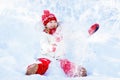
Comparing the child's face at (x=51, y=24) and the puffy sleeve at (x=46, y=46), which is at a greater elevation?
the child's face at (x=51, y=24)

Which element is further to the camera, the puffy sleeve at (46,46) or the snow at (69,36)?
the puffy sleeve at (46,46)

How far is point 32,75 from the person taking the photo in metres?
2.08

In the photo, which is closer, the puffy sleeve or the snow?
the snow

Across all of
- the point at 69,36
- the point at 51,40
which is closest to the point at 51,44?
the point at 51,40

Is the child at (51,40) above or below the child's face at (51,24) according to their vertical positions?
below

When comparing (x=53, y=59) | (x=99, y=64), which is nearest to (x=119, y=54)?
(x=99, y=64)

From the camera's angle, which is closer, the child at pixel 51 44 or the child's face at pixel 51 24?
the child at pixel 51 44

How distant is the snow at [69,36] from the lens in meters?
2.30

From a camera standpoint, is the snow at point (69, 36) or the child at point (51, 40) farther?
the child at point (51, 40)

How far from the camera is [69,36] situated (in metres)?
2.62

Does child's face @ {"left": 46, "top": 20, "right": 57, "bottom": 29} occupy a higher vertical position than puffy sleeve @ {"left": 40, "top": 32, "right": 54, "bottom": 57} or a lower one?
higher

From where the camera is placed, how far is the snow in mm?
2305

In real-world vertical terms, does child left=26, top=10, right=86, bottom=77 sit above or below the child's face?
below

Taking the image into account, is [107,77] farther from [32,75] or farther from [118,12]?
[118,12]
